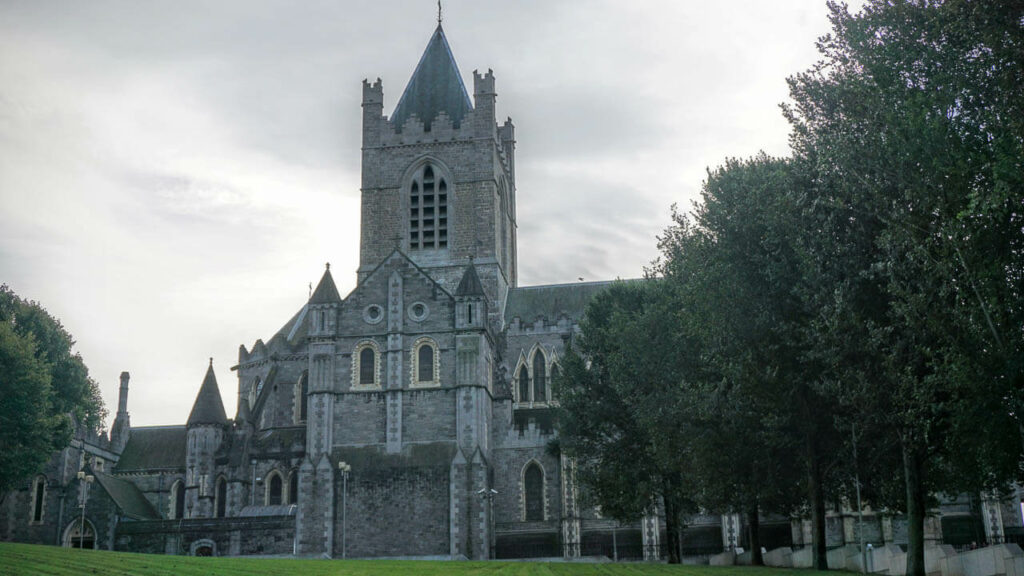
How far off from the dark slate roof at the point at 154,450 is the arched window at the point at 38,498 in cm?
725

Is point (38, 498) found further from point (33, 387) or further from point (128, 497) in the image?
point (33, 387)

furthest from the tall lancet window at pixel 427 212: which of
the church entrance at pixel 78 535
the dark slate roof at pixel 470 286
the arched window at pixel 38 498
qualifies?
the arched window at pixel 38 498

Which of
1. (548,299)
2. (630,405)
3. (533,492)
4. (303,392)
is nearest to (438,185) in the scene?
(548,299)

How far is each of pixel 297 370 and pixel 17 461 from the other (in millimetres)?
16564

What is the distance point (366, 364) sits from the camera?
176ft

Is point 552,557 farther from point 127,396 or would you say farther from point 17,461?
point 127,396

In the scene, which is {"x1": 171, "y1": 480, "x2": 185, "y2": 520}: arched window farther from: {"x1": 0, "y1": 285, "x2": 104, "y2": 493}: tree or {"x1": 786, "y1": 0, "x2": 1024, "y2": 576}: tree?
{"x1": 786, "y1": 0, "x2": 1024, "y2": 576}: tree

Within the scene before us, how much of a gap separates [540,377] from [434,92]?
70.5 feet

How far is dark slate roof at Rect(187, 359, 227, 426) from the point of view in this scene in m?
60.2

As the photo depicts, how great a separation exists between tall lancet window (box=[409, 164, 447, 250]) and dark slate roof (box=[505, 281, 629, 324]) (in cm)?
631

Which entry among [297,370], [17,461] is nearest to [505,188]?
[297,370]

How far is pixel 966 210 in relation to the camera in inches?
853

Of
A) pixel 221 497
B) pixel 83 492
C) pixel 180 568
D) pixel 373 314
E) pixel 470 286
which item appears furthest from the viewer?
pixel 221 497

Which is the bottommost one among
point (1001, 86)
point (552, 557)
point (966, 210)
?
point (552, 557)
